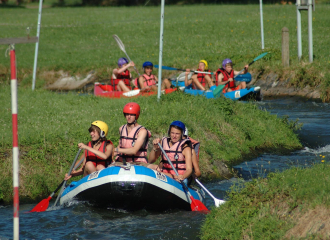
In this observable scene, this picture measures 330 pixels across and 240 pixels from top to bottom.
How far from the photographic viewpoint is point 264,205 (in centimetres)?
573

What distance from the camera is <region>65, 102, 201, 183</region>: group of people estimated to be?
755 cm

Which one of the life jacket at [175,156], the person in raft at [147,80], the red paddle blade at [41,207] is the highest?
the person in raft at [147,80]

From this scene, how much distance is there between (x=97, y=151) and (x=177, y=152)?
1.19 metres

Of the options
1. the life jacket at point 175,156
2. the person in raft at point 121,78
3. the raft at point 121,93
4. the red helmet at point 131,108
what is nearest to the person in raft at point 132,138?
the red helmet at point 131,108

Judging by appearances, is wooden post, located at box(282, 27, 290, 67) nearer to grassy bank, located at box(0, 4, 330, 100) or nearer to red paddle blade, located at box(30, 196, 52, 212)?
grassy bank, located at box(0, 4, 330, 100)

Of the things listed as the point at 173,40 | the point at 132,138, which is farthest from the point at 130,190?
the point at 173,40

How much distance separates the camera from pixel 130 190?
Answer: 22.9 feet

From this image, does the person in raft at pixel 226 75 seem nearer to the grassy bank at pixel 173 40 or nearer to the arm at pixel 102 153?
the grassy bank at pixel 173 40

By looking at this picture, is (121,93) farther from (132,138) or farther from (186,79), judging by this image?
(132,138)

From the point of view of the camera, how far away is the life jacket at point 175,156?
762 centimetres

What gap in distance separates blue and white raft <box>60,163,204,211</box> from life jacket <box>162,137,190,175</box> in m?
0.40

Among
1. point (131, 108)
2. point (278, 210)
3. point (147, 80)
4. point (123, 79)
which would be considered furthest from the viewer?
point (123, 79)

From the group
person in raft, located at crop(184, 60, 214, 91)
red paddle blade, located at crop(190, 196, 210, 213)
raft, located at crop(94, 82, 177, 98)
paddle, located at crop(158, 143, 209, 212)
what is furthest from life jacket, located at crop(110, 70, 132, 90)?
red paddle blade, located at crop(190, 196, 210, 213)

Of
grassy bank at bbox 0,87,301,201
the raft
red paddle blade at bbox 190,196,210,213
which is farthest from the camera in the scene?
the raft
